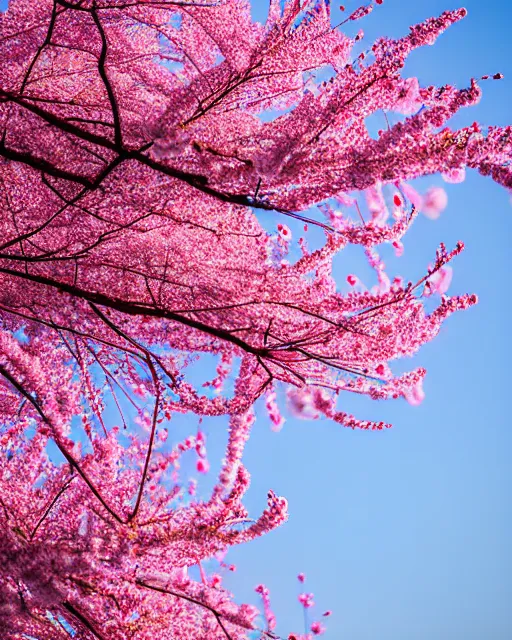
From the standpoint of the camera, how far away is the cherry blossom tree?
10.3 feet

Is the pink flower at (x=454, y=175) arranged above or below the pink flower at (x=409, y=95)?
below

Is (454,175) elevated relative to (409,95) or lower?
lower

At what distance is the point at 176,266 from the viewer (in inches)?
153

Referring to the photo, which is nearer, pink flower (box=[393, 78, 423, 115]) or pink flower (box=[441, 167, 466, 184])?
pink flower (box=[441, 167, 466, 184])

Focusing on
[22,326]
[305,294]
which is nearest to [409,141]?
[305,294]

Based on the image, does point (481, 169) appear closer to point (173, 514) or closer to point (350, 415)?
point (350, 415)

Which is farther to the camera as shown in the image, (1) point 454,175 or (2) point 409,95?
(2) point 409,95

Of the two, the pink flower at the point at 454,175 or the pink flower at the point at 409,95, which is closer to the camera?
the pink flower at the point at 454,175

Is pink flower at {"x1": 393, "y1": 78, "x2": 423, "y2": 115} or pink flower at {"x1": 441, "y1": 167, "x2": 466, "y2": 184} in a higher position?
pink flower at {"x1": 393, "y1": 78, "x2": 423, "y2": 115}

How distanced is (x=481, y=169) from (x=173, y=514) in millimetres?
3086

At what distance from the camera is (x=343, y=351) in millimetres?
3902

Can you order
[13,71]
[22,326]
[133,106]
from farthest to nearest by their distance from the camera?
[22,326] < [133,106] < [13,71]

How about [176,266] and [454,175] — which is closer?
[454,175]

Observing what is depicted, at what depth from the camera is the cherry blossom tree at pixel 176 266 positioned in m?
3.13
